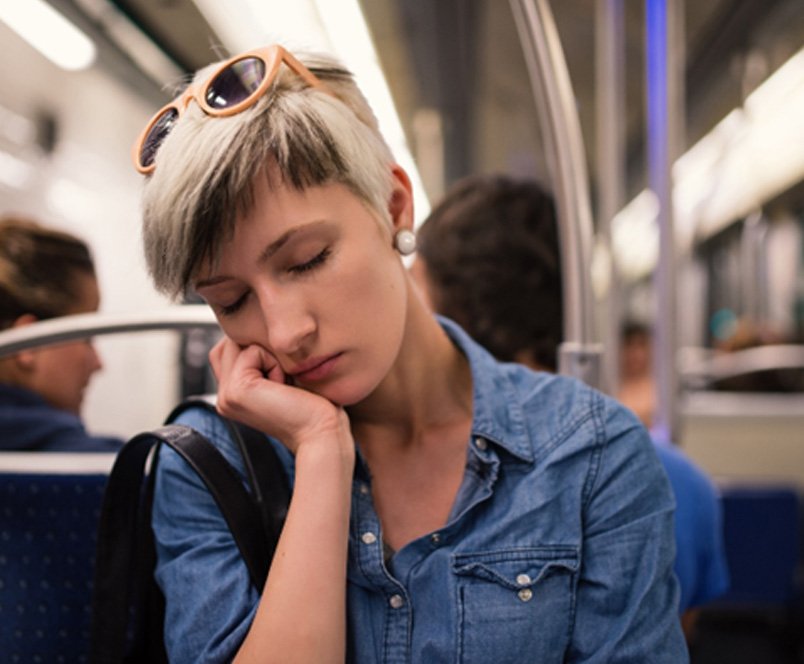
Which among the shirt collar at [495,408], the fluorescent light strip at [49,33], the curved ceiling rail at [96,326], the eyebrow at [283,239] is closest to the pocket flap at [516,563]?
the shirt collar at [495,408]

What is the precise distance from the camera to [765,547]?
3.22 m

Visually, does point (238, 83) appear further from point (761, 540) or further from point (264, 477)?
point (761, 540)

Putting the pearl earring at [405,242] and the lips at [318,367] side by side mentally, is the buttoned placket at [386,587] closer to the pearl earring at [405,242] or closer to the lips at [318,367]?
the lips at [318,367]

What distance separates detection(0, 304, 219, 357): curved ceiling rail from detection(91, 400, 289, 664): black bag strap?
22 centimetres

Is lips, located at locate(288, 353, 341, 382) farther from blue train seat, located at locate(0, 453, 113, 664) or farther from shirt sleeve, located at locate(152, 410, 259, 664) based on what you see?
blue train seat, located at locate(0, 453, 113, 664)

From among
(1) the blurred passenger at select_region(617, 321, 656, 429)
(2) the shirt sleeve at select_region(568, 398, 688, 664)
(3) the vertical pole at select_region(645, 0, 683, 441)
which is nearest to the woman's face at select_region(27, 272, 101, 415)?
(2) the shirt sleeve at select_region(568, 398, 688, 664)

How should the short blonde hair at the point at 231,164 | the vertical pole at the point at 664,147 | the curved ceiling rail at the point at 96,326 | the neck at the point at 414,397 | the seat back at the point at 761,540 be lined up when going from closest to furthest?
the short blonde hair at the point at 231,164 < the neck at the point at 414,397 < the curved ceiling rail at the point at 96,326 < the vertical pole at the point at 664,147 < the seat back at the point at 761,540

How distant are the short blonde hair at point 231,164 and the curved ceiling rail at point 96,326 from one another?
316 millimetres

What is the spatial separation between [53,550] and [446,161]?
16.7 feet

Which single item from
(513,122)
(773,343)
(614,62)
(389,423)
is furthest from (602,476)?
(773,343)

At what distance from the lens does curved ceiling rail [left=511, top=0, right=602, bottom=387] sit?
158cm

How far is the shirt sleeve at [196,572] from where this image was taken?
0.99m

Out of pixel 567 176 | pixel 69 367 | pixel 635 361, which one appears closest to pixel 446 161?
pixel 635 361

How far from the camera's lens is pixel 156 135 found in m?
1.04
